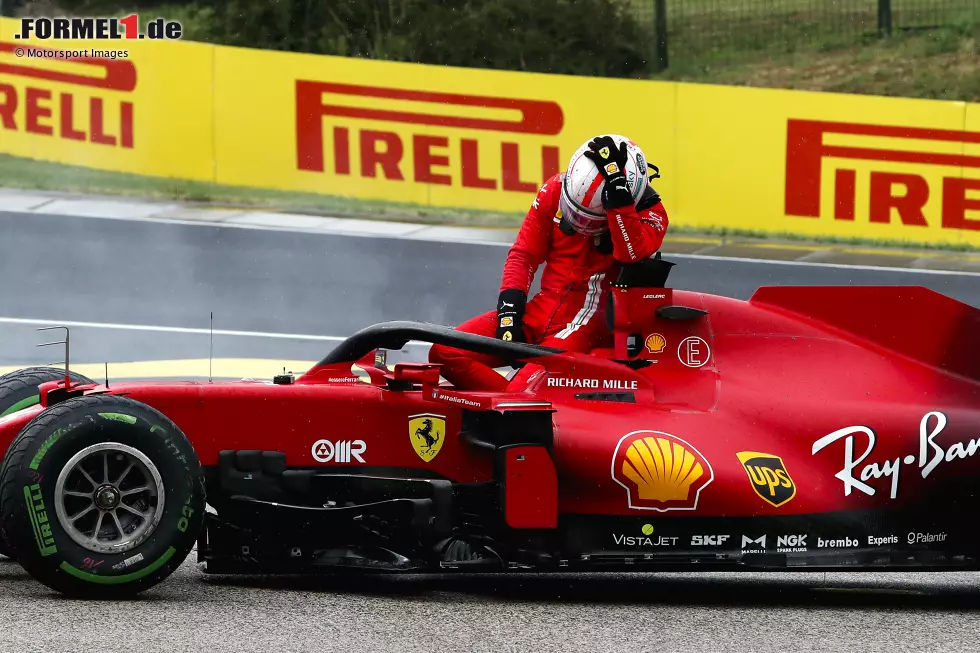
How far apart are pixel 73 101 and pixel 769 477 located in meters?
14.4

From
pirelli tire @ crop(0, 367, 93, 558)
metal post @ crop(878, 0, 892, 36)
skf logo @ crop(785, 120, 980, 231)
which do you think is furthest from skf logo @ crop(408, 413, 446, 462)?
metal post @ crop(878, 0, 892, 36)

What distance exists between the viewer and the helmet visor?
303 inches

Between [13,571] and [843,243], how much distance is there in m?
13.1

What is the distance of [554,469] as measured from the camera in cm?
685

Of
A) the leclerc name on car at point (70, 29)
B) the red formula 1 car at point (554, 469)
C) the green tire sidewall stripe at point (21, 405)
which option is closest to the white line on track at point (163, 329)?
the leclerc name on car at point (70, 29)

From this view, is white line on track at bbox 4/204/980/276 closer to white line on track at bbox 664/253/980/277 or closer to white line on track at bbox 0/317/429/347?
white line on track at bbox 664/253/980/277

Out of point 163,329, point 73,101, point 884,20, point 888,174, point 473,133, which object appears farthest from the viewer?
point 884,20

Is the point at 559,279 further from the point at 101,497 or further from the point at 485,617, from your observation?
the point at 101,497

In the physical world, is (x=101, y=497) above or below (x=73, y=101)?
below

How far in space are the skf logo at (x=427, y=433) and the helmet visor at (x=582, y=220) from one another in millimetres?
1291

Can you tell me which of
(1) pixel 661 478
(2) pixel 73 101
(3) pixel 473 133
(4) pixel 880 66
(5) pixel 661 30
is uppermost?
(5) pixel 661 30

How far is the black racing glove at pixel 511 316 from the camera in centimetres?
759

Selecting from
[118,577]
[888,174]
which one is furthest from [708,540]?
A: [888,174]
